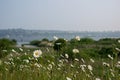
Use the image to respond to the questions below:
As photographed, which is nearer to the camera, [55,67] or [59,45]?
[55,67]

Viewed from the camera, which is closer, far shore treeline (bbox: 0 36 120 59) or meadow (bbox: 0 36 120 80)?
meadow (bbox: 0 36 120 80)

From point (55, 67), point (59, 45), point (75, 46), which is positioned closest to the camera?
point (55, 67)

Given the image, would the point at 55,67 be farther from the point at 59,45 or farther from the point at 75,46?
the point at 75,46

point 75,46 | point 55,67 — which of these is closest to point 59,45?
point 55,67

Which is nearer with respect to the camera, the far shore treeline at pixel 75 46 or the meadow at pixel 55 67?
the meadow at pixel 55 67

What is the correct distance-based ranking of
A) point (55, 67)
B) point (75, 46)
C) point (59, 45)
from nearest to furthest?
point (55, 67) < point (59, 45) < point (75, 46)

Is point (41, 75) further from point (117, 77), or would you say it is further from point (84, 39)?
point (84, 39)

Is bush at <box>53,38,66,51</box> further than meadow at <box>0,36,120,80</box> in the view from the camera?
Yes

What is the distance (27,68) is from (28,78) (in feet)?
4.68

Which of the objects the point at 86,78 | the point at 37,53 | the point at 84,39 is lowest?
the point at 84,39

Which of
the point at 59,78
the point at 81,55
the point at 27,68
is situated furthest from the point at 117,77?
the point at 81,55

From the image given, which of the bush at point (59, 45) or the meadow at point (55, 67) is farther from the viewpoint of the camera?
the bush at point (59, 45)

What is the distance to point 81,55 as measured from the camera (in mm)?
15086

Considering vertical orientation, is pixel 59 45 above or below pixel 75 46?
above
